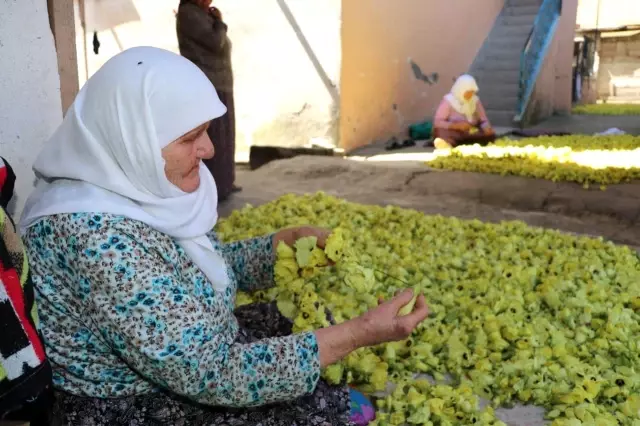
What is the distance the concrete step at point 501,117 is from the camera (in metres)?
12.0

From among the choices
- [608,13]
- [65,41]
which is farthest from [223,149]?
[608,13]

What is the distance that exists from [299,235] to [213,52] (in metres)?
3.70

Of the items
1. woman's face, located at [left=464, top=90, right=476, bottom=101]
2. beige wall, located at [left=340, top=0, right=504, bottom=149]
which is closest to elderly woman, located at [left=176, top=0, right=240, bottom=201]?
beige wall, located at [left=340, top=0, right=504, bottom=149]

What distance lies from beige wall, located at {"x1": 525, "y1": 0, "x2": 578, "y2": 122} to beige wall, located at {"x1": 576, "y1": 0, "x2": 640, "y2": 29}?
9.66 meters

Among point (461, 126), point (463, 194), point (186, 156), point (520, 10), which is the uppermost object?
point (520, 10)

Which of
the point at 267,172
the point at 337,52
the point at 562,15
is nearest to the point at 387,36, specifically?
the point at 337,52

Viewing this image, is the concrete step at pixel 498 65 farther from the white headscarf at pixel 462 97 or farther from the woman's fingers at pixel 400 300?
the woman's fingers at pixel 400 300

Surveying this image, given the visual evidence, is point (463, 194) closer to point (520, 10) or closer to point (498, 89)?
point (498, 89)

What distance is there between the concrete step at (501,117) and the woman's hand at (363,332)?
433 inches

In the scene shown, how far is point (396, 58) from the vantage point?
10.1 m

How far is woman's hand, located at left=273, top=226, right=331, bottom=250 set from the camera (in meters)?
2.16

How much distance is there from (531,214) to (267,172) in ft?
10.9

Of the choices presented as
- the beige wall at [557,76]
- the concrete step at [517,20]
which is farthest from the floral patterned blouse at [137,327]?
the concrete step at [517,20]

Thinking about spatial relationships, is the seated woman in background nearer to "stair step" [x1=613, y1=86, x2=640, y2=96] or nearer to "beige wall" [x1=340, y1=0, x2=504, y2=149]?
"beige wall" [x1=340, y1=0, x2=504, y2=149]
